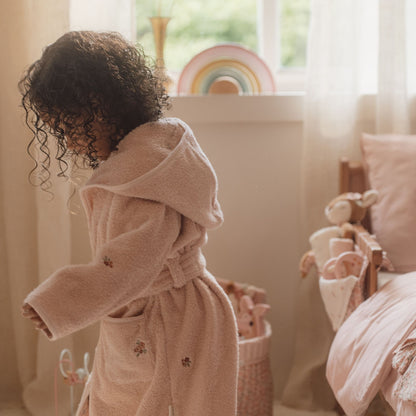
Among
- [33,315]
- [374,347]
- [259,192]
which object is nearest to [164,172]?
[33,315]

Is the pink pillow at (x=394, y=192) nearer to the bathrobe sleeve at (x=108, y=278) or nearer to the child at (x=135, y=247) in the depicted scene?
the child at (x=135, y=247)

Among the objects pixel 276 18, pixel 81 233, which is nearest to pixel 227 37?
pixel 276 18

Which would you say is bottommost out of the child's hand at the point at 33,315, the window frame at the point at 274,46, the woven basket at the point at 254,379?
the woven basket at the point at 254,379

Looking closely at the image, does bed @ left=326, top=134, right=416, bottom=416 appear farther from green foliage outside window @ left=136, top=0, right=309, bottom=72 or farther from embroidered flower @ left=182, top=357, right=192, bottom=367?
green foliage outside window @ left=136, top=0, right=309, bottom=72

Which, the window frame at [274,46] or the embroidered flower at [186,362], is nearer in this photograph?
the embroidered flower at [186,362]

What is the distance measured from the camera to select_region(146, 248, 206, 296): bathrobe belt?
1.24 metres

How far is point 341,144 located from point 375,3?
0.52 metres

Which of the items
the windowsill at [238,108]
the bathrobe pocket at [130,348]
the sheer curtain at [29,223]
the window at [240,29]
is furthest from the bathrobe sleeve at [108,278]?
the window at [240,29]

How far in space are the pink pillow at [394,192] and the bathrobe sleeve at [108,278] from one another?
1044 millimetres

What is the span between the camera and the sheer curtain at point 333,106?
7.02 feet

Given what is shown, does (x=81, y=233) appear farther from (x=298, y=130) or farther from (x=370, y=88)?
(x=370, y=88)

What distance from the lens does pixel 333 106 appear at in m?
2.18

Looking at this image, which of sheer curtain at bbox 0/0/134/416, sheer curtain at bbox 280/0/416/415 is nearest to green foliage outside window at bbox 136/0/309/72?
sheer curtain at bbox 280/0/416/415

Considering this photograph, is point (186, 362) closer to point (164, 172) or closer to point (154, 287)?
point (154, 287)
